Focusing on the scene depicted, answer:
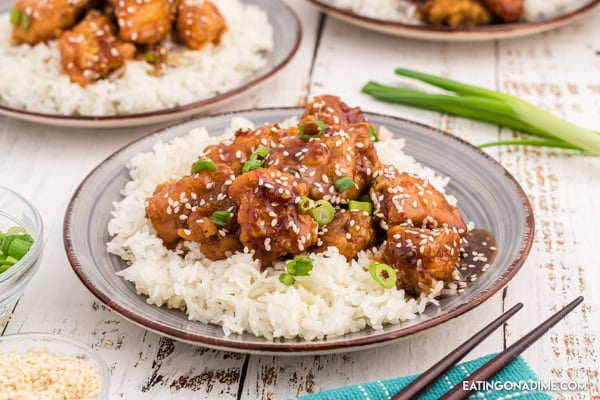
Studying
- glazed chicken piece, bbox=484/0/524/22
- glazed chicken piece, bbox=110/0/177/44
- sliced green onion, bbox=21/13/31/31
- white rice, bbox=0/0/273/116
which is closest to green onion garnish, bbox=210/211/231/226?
white rice, bbox=0/0/273/116

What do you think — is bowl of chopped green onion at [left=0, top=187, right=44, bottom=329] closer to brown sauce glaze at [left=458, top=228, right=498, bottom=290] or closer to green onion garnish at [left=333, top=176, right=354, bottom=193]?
green onion garnish at [left=333, top=176, right=354, bottom=193]

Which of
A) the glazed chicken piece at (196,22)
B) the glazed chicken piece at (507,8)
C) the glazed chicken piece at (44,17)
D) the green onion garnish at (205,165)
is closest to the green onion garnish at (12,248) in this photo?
the green onion garnish at (205,165)

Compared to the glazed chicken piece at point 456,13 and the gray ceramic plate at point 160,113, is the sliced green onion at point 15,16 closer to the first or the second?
the gray ceramic plate at point 160,113

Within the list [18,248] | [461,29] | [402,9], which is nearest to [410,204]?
[18,248]

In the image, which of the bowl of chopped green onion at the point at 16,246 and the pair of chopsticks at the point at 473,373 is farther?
the bowl of chopped green onion at the point at 16,246

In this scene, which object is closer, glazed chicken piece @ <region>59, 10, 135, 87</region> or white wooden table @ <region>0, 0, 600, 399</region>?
white wooden table @ <region>0, 0, 600, 399</region>

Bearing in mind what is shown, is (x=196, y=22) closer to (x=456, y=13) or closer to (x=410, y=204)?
(x=456, y=13)
